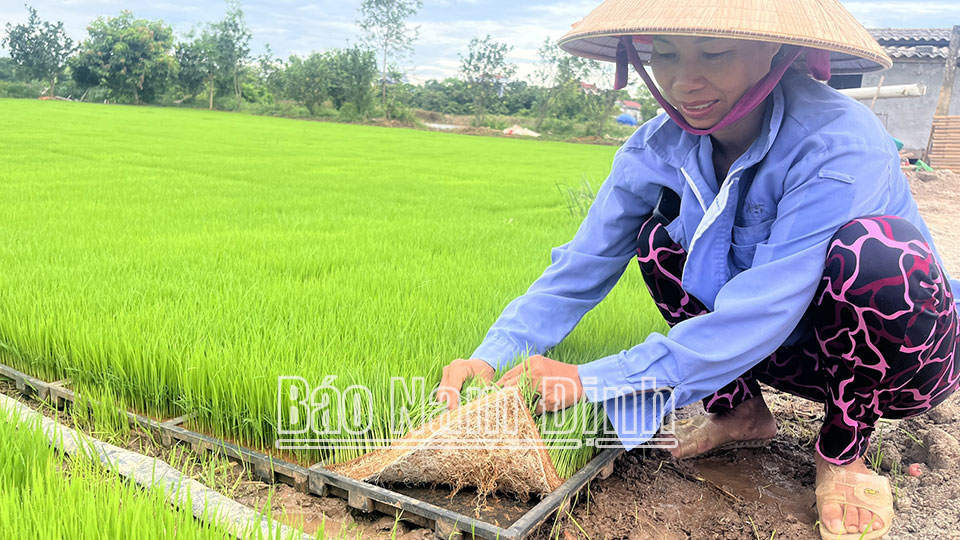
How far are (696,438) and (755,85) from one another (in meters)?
0.85

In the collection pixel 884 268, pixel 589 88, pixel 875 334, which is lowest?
pixel 875 334

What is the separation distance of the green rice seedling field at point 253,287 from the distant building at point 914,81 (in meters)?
9.44

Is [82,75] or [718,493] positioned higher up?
[82,75]

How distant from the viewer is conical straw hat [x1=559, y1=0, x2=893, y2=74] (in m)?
1.18

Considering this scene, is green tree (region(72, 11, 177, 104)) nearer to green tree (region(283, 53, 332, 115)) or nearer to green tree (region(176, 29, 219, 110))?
green tree (region(176, 29, 219, 110))

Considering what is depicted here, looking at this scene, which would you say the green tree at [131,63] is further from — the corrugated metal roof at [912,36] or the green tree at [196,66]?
the corrugated metal roof at [912,36]

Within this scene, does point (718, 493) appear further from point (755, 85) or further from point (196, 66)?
point (196, 66)

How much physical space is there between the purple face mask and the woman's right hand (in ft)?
2.15

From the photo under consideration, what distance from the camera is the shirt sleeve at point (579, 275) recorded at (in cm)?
163

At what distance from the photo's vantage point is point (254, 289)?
8.04ft

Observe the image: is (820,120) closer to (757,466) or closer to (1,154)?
(757,466)

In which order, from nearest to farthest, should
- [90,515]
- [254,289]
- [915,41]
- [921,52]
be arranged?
[90,515] → [254,289] → [921,52] → [915,41]

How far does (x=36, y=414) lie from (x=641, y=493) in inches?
51.4

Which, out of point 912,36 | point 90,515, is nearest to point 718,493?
point 90,515
